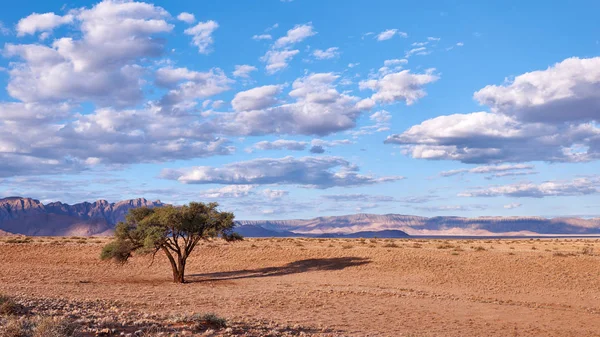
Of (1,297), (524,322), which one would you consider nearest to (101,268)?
(1,297)

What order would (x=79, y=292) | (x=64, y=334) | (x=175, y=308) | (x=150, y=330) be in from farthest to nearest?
(x=79, y=292) → (x=175, y=308) → (x=150, y=330) → (x=64, y=334)

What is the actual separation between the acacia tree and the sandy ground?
1978mm

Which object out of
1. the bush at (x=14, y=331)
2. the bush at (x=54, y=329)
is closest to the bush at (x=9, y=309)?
the bush at (x=14, y=331)

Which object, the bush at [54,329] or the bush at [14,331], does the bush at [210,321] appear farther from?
the bush at [14,331]

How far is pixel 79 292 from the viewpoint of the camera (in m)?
27.3

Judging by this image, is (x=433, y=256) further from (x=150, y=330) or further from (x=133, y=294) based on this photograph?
(x=150, y=330)

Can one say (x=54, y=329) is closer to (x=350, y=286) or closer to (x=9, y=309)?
(x=9, y=309)

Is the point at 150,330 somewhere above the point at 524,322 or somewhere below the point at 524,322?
above

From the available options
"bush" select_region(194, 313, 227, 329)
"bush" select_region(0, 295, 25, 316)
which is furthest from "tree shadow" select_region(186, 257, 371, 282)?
"bush" select_region(194, 313, 227, 329)

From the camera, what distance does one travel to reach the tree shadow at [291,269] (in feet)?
128

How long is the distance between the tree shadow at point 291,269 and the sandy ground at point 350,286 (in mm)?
95

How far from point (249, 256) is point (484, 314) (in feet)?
89.1

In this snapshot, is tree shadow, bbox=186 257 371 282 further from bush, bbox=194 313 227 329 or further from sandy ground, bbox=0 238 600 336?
bush, bbox=194 313 227 329

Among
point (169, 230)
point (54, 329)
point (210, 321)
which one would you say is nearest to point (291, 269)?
point (169, 230)
